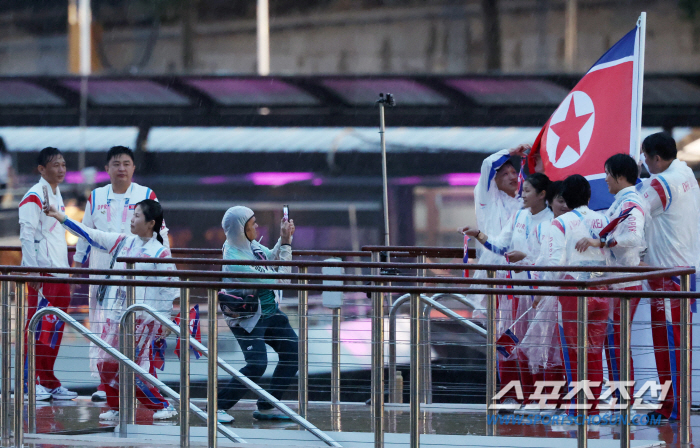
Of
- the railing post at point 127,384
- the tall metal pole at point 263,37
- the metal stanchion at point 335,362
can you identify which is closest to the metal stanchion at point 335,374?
the metal stanchion at point 335,362

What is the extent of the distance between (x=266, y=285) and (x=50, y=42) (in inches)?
546

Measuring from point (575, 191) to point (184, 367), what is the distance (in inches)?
91.9

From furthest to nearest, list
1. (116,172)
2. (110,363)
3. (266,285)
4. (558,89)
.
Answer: (558,89)
(116,172)
(110,363)
(266,285)

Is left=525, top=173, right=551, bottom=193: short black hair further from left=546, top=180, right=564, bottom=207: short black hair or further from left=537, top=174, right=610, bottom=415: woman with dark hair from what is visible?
left=537, top=174, right=610, bottom=415: woman with dark hair

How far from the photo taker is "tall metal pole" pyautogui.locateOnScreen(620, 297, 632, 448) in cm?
407

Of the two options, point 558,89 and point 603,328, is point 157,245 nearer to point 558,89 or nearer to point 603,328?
point 603,328

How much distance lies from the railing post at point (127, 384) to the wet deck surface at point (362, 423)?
17cm

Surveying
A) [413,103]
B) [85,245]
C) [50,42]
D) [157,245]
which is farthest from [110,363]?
[50,42]

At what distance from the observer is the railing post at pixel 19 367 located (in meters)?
4.57

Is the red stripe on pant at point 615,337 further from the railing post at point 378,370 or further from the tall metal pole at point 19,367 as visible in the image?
the tall metal pole at point 19,367

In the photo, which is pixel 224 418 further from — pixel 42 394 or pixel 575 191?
pixel 575 191

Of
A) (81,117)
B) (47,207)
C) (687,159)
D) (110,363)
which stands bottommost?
(110,363)

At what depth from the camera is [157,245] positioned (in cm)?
556

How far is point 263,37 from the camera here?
1645cm
